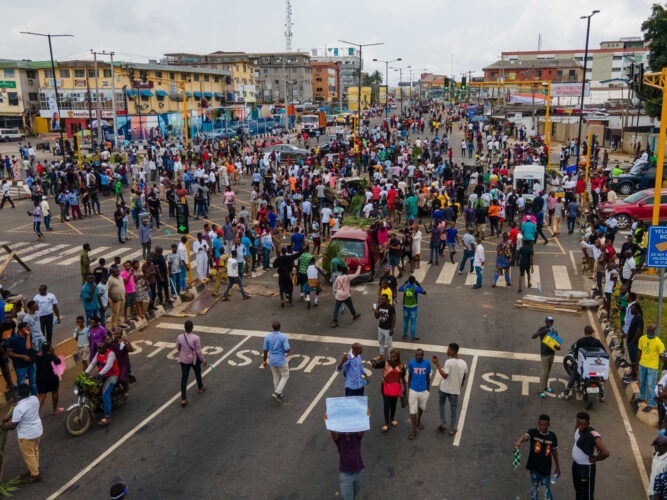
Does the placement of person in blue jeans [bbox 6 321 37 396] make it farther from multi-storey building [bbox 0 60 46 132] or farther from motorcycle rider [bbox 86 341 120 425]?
multi-storey building [bbox 0 60 46 132]

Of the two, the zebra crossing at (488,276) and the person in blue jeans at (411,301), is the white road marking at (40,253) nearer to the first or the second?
the zebra crossing at (488,276)

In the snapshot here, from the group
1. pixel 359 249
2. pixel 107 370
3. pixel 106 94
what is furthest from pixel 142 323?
pixel 106 94

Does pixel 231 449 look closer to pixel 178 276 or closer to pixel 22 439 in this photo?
pixel 22 439

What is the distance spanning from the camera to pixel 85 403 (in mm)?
10109

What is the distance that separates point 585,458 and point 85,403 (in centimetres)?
795

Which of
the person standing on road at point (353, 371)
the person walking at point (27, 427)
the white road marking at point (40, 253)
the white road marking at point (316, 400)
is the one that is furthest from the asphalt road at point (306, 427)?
the white road marking at point (40, 253)

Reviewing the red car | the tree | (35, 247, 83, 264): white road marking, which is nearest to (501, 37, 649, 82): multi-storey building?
the tree

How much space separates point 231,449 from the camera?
923cm

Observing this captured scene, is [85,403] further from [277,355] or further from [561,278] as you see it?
[561,278]

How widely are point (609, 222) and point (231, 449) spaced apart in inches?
644

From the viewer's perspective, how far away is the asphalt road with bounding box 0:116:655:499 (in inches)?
328

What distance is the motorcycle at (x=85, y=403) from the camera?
990 centimetres

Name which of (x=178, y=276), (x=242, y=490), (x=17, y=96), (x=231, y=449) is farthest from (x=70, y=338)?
(x=17, y=96)

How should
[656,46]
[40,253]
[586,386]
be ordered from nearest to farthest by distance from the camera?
[586,386] < [40,253] < [656,46]
